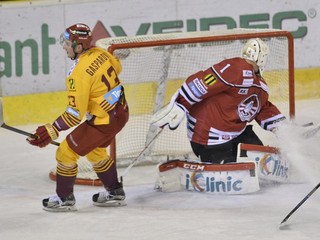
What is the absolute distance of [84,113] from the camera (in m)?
5.45

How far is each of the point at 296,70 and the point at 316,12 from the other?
1.51ft

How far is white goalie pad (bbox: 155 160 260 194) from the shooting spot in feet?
19.3

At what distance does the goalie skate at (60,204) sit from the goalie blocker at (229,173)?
639 mm

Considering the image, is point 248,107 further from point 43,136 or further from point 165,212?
point 43,136

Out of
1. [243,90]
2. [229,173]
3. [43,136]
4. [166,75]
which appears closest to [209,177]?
[229,173]

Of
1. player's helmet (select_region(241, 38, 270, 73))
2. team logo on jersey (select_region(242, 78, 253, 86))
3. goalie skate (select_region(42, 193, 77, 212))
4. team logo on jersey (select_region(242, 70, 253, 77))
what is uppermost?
player's helmet (select_region(241, 38, 270, 73))

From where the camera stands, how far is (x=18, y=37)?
8.08 metres

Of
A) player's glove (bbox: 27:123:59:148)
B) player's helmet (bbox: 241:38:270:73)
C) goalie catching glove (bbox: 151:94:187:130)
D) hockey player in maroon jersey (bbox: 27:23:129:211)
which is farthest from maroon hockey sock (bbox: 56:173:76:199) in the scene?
player's helmet (bbox: 241:38:270:73)

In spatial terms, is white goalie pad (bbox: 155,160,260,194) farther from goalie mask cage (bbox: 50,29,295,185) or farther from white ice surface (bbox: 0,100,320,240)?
goalie mask cage (bbox: 50,29,295,185)

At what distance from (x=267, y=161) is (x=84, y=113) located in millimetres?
1176

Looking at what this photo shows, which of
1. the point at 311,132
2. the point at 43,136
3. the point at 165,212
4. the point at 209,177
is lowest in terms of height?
the point at 165,212

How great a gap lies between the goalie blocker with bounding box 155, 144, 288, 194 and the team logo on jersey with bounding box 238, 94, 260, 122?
0.17 metres

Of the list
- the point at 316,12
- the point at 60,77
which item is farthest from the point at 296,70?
the point at 60,77

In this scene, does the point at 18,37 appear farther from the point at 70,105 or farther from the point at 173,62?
the point at 70,105
